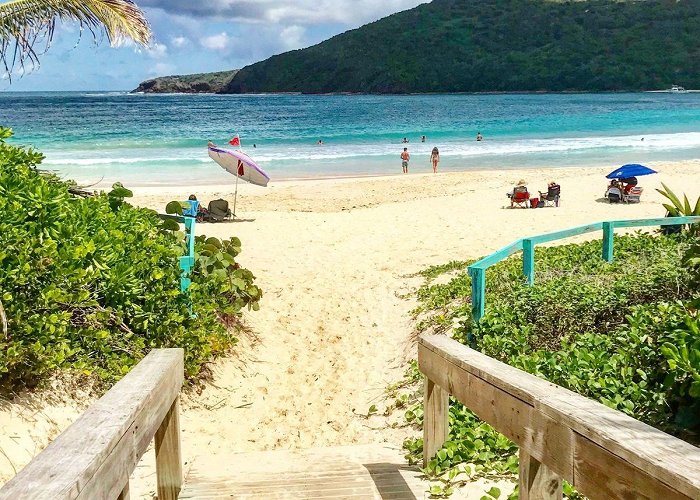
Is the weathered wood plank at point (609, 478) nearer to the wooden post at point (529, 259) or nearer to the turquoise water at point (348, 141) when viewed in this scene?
the wooden post at point (529, 259)

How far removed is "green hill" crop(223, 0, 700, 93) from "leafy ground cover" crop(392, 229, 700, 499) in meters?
127

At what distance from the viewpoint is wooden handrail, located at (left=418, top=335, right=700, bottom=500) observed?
1632 mm

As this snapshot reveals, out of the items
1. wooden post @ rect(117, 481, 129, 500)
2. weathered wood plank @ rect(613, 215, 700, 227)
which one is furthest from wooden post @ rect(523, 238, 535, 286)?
wooden post @ rect(117, 481, 129, 500)

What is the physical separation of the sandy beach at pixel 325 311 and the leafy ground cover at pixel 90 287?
1.28ft

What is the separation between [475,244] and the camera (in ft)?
39.3

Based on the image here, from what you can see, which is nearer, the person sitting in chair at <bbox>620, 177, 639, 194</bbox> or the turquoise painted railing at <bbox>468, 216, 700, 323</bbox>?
the turquoise painted railing at <bbox>468, 216, 700, 323</bbox>

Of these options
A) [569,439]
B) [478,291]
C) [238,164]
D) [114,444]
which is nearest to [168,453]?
[114,444]

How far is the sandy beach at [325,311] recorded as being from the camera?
5391 millimetres

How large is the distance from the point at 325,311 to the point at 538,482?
6.19 metres

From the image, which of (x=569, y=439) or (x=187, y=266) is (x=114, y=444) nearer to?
(x=569, y=439)

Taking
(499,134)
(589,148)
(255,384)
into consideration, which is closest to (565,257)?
(255,384)

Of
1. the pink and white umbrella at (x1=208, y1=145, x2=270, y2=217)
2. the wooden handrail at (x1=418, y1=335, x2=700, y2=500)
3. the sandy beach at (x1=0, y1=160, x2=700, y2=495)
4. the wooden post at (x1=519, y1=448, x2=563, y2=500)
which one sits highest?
the pink and white umbrella at (x1=208, y1=145, x2=270, y2=217)

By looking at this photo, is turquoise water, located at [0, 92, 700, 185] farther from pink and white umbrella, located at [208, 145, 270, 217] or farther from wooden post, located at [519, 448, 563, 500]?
wooden post, located at [519, 448, 563, 500]

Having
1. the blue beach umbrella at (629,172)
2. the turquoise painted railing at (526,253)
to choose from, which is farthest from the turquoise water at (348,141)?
the turquoise painted railing at (526,253)
